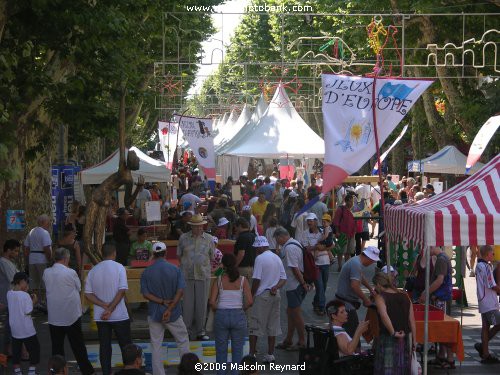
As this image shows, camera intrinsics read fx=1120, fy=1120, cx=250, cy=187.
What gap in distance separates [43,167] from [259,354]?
38.4 ft

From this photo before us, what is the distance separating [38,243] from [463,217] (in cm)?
893

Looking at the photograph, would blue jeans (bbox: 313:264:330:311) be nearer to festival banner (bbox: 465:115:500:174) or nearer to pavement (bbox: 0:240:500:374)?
pavement (bbox: 0:240:500:374)

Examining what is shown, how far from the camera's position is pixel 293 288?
14.6m

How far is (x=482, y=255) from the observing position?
14602 mm

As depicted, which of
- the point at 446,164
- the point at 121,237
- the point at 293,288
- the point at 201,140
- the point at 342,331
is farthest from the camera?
the point at 446,164

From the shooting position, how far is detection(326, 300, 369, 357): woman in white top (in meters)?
11.2

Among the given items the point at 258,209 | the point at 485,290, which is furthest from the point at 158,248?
the point at 258,209

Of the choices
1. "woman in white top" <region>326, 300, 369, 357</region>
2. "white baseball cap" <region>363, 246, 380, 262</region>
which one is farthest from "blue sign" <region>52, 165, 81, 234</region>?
"woman in white top" <region>326, 300, 369, 357</region>

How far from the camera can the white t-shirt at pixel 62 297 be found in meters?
12.5

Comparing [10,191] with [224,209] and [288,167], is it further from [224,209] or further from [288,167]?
[288,167]

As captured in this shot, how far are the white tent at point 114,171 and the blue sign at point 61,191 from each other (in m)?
0.81

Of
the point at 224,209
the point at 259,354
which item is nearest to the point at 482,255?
the point at 259,354

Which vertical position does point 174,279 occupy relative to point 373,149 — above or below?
below

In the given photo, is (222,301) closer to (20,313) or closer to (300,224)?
(20,313)
